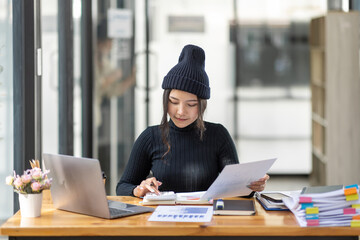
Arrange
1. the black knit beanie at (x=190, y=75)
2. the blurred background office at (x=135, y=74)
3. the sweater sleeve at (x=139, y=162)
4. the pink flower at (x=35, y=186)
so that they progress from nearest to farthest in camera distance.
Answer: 1. the pink flower at (x=35, y=186)
2. the black knit beanie at (x=190, y=75)
3. the sweater sleeve at (x=139, y=162)
4. the blurred background office at (x=135, y=74)

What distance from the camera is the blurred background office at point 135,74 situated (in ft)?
10.5

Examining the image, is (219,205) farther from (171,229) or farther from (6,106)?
(6,106)

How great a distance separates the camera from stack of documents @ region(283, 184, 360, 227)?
227 centimetres

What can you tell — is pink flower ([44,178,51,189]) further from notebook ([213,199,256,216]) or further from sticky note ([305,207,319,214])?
sticky note ([305,207,319,214])

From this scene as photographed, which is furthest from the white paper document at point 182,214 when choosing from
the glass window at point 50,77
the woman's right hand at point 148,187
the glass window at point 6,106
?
the glass window at point 50,77

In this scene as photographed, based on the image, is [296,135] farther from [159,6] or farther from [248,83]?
[159,6]

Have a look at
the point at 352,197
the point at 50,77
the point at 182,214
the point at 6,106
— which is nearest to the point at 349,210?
the point at 352,197

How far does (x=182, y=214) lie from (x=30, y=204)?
0.56 m

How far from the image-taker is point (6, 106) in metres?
3.06

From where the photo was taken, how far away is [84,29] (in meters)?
5.23

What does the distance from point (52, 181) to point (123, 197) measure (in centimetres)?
38

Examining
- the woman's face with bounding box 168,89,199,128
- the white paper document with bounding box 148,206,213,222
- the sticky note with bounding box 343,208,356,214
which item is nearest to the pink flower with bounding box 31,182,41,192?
the white paper document with bounding box 148,206,213,222

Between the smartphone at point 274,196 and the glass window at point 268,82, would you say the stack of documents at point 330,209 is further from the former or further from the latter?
the glass window at point 268,82

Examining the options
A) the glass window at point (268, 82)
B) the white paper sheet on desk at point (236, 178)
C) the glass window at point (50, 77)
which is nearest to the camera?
the white paper sheet on desk at point (236, 178)
